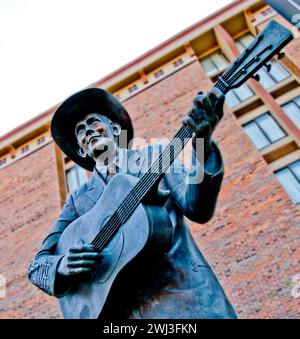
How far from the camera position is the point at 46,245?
7.52 feet

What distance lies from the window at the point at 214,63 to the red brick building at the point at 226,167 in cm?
4

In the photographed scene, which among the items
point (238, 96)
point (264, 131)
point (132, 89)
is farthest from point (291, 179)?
point (132, 89)

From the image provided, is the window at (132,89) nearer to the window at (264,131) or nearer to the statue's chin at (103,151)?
the window at (264,131)

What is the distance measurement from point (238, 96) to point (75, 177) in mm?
6691

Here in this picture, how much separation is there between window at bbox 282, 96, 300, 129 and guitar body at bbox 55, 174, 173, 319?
36.3ft

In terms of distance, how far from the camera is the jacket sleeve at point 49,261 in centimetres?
198

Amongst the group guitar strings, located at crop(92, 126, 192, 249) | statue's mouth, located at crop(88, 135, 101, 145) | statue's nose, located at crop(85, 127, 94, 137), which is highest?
statue's nose, located at crop(85, 127, 94, 137)

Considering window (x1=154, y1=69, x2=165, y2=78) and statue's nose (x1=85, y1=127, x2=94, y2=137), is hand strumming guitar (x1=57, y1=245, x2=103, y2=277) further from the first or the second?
window (x1=154, y1=69, x2=165, y2=78)

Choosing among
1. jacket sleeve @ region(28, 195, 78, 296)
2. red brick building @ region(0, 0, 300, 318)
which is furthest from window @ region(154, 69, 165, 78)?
jacket sleeve @ region(28, 195, 78, 296)

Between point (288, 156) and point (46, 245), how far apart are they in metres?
9.94

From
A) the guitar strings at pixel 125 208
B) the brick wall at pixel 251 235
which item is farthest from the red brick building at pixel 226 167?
the guitar strings at pixel 125 208

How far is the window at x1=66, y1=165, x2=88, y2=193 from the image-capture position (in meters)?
13.7

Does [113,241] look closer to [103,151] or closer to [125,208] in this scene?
[125,208]
